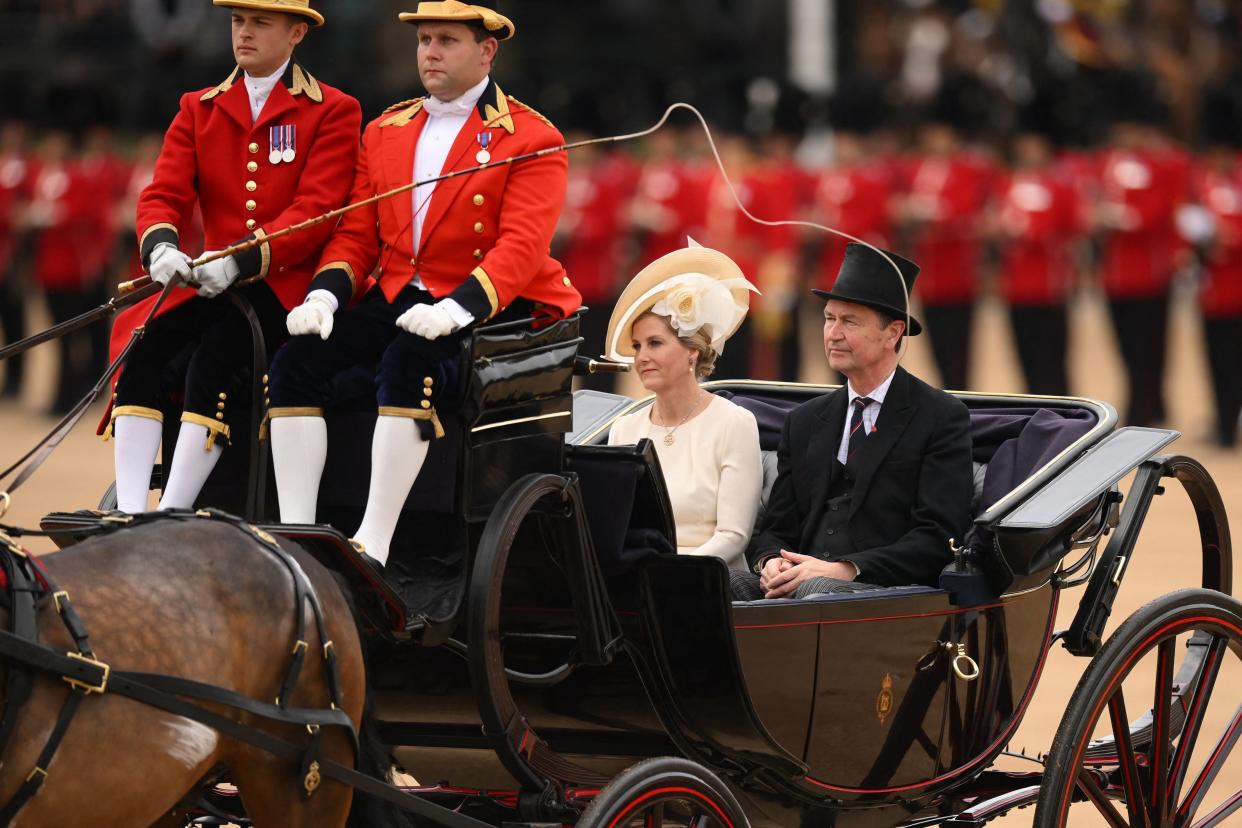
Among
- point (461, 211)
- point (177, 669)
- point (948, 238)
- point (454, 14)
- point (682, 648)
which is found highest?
point (454, 14)

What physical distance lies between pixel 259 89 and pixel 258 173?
0.15 m

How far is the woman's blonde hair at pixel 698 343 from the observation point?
4.45 meters

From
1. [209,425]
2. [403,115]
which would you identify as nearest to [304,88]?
[403,115]

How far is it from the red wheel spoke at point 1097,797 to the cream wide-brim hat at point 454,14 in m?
1.77

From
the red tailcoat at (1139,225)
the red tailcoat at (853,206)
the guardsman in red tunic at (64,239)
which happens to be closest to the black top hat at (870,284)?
the red tailcoat at (1139,225)

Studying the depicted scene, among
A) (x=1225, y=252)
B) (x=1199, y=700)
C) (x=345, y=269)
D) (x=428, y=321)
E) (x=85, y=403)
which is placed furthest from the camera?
(x=1225, y=252)

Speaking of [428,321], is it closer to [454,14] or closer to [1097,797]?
[454,14]

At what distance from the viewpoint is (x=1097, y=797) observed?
14.2 feet

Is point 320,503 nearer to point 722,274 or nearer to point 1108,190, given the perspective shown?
point 722,274

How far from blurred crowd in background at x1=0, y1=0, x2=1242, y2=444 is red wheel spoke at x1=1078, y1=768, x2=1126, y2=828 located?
855 centimetres

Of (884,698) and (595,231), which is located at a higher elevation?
(595,231)

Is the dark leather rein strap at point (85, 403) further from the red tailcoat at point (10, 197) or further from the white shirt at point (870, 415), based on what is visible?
the red tailcoat at point (10, 197)

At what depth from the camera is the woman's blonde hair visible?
445 centimetres

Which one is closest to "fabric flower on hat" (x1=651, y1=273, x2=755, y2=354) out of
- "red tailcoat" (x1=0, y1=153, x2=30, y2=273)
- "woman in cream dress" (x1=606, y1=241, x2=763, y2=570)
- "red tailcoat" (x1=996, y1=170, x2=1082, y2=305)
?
"woman in cream dress" (x1=606, y1=241, x2=763, y2=570)
